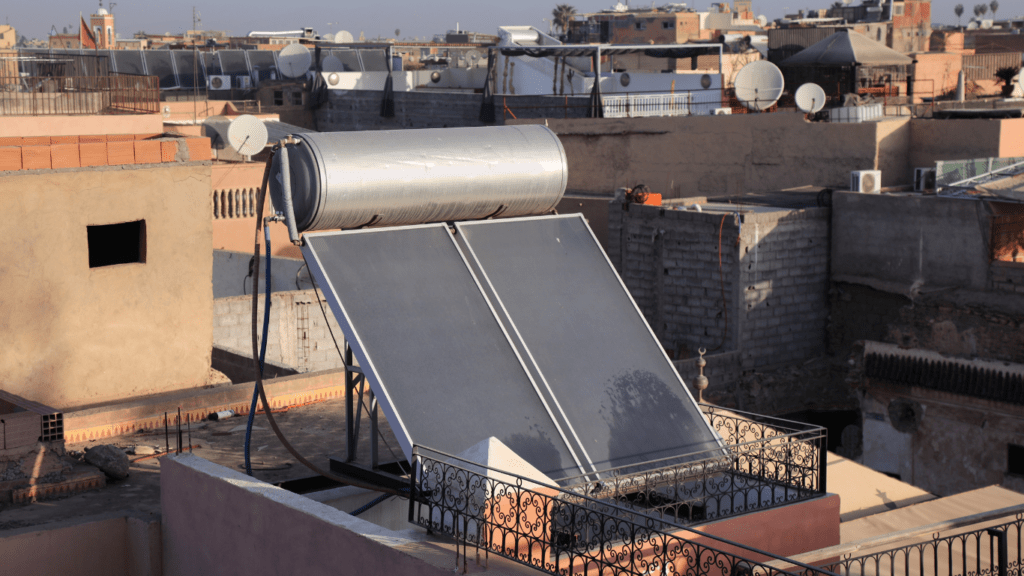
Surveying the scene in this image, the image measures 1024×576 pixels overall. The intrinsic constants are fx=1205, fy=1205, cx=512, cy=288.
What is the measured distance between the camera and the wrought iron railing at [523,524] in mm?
6980

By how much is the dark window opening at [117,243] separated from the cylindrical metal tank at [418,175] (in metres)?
6.62

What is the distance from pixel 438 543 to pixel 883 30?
193 ft

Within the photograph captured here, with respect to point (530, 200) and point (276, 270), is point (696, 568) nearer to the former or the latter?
point (530, 200)

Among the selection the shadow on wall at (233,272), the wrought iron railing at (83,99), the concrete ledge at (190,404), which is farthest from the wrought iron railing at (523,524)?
the shadow on wall at (233,272)

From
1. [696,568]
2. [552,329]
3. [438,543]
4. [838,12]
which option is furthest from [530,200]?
[838,12]

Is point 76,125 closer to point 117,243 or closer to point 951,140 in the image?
point 117,243

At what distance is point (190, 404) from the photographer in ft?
42.4

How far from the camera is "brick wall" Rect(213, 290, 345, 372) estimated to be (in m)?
19.9

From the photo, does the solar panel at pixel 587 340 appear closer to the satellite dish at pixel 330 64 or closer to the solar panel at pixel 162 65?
the satellite dish at pixel 330 64

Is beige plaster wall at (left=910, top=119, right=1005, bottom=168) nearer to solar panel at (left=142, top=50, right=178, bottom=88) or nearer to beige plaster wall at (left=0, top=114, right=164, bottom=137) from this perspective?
beige plaster wall at (left=0, top=114, right=164, bottom=137)

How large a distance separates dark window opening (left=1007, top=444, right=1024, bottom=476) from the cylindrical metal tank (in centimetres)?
1305

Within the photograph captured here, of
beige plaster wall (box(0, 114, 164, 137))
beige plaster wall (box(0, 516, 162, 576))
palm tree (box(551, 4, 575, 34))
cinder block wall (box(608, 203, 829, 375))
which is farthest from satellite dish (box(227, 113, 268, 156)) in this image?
palm tree (box(551, 4, 575, 34))

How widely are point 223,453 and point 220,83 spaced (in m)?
44.4

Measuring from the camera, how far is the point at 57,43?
84188mm
